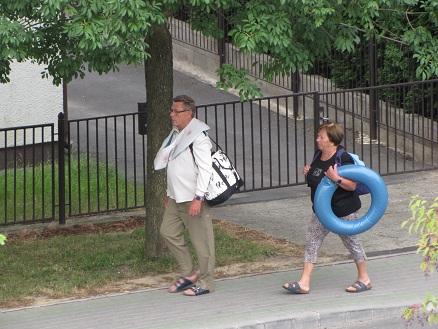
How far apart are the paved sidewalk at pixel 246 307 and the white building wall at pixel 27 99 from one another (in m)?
6.45

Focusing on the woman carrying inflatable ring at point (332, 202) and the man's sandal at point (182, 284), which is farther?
the man's sandal at point (182, 284)

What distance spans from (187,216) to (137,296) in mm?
799

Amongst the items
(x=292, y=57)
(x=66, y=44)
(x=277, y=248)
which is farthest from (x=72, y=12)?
(x=277, y=248)

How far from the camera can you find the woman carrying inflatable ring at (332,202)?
8570mm

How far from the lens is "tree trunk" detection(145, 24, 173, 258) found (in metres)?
9.66

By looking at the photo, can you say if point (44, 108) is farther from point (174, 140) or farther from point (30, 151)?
point (174, 140)

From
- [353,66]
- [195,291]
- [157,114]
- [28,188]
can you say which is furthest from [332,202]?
[353,66]

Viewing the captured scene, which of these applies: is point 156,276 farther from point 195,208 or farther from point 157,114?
point 157,114

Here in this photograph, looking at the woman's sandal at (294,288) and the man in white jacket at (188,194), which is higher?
the man in white jacket at (188,194)

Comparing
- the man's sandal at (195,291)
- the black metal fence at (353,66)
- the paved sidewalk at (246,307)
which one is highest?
the black metal fence at (353,66)

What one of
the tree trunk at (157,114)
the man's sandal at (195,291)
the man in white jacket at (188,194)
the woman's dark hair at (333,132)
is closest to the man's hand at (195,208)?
the man in white jacket at (188,194)

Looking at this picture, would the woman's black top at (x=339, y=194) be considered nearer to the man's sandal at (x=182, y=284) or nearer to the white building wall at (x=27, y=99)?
the man's sandal at (x=182, y=284)

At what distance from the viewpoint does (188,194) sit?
875 centimetres

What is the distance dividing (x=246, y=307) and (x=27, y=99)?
748 centimetres
